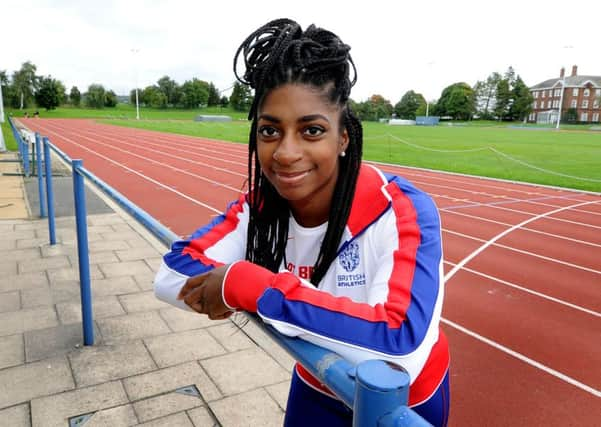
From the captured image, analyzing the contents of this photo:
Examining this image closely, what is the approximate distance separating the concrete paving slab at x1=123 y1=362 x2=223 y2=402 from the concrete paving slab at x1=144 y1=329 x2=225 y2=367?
4.2 inches

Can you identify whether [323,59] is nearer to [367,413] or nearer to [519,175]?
[367,413]

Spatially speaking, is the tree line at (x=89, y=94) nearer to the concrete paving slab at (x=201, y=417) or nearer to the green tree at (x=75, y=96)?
the green tree at (x=75, y=96)

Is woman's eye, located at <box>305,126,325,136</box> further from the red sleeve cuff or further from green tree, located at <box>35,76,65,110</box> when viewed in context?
green tree, located at <box>35,76,65,110</box>

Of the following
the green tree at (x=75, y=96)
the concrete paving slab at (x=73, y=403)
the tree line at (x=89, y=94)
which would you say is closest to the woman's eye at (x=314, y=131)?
the concrete paving slab at (x=73, y=403)

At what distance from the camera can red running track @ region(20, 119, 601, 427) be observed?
303cm

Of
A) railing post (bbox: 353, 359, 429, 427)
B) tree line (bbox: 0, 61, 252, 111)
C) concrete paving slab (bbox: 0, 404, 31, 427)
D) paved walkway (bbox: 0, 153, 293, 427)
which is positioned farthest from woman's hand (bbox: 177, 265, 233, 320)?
tree line (bbox: 0, 61, 252, 111)

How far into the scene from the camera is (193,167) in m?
14.2

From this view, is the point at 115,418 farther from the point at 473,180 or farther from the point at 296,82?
the point at 473,180

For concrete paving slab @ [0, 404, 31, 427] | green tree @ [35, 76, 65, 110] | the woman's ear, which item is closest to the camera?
the woman's ear

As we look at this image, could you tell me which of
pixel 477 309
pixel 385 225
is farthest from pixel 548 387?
pixel 385 225

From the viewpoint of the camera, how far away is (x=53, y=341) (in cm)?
326

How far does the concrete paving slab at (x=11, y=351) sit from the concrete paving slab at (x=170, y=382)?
765mm

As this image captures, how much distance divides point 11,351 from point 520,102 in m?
87.3

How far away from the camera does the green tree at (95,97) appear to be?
77.5m
